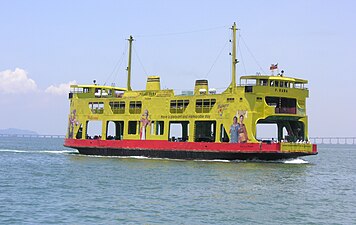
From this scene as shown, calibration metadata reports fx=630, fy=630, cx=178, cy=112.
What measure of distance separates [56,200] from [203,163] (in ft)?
60.9

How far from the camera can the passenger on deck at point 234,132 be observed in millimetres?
42438

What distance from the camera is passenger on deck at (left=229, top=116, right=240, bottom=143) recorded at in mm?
42438

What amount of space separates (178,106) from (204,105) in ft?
8.32

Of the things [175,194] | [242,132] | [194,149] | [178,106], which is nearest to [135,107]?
[178,106]

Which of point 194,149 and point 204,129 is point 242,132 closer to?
point 194,149

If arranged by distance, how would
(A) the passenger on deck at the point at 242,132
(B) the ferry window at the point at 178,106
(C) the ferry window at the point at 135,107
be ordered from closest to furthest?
(A) the passenger on deck at the point at 242,132
(B) the ferry window at the point at 178,106
(C) the ferry window at the point at 135,107

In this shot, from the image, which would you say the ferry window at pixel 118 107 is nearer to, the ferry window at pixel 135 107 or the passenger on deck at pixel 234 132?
the ferry window at pixel 135 107

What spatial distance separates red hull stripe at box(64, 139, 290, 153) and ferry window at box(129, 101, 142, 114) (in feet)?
8.06

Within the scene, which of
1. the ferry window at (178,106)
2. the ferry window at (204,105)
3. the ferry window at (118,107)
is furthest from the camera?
the ferry window at (118,107)

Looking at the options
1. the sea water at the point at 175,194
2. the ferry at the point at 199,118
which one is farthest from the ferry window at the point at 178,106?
the sea water at the point at 175,194

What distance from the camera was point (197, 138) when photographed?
48.7 meters

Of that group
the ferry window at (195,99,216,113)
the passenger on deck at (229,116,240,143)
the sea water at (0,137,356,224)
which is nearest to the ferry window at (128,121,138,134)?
the ferry window at (195,99,216,113)

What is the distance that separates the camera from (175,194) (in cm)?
2677

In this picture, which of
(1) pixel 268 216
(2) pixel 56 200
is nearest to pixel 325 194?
(1) pixel 268 216
